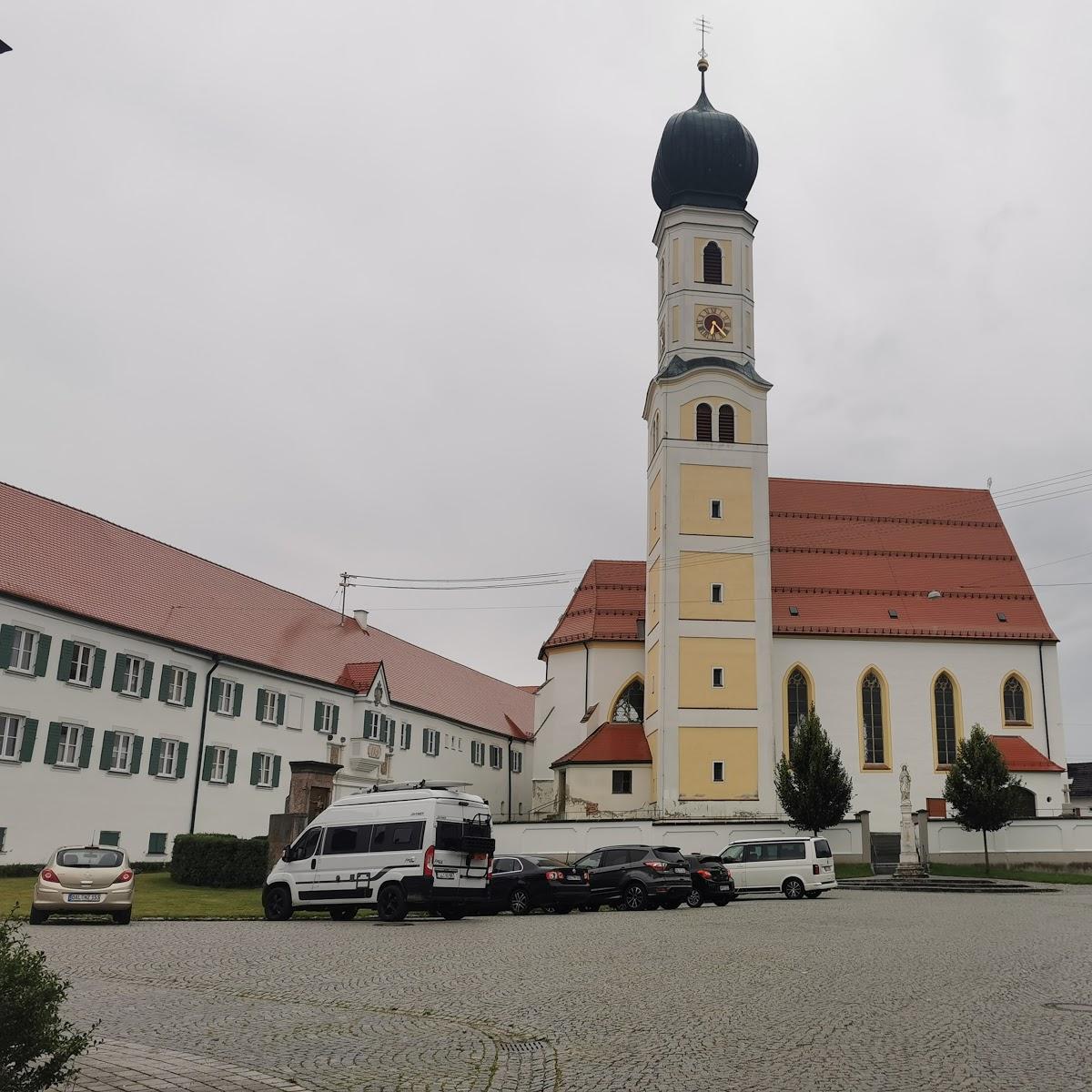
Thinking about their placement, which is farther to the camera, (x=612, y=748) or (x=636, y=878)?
(x=612, y=748)

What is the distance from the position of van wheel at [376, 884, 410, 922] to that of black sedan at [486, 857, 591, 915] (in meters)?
3.95

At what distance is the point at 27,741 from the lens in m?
30.7

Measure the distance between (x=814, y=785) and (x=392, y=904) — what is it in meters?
21.9

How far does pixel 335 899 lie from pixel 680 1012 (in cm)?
1292

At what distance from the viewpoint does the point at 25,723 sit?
30.7m

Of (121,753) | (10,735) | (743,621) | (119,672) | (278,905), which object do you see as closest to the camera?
(278,905)

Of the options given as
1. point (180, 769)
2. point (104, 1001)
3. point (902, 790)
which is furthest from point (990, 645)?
point (104, 1001)

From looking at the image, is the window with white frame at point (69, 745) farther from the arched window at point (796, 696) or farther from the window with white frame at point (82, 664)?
the arched window at point (796, 696)

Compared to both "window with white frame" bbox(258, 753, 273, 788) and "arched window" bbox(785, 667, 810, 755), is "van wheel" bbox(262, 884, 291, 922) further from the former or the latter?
"arched window" bbox(785, 667, 810, 755)

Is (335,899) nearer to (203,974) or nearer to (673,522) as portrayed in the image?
(203,974)

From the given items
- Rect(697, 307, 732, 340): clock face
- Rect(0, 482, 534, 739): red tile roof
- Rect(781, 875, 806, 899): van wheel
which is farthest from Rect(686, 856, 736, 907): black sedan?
Rect(697, 307, 732, 340): clock face

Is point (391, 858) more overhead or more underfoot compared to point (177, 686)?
more underfoot

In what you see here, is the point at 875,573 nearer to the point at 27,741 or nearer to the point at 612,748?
the point at 612,748

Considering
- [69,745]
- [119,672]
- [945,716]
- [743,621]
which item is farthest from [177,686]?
[945,716]
